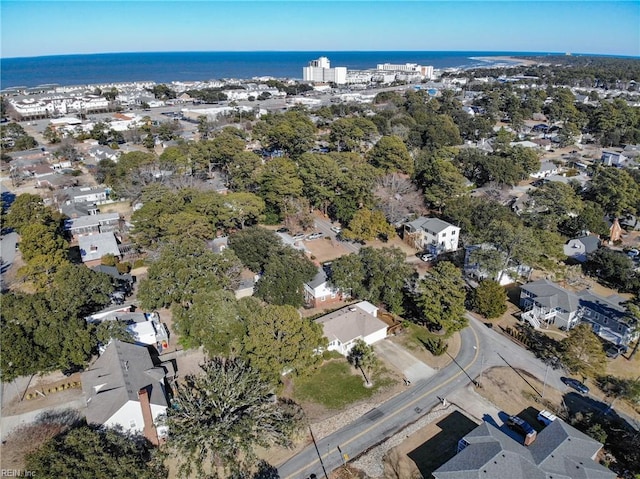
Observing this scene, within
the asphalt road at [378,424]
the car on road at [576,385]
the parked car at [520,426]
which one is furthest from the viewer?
the car on road at [576,385]

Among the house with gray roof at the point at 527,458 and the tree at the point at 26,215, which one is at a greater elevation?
the tree at the point at 26,215

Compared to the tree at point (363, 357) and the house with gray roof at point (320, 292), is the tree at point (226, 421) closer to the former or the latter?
the tree at point (363, 357)

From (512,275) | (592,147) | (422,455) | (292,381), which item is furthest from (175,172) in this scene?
(592,147)

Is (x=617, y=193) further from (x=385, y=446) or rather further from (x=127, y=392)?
(x=127, y=392)

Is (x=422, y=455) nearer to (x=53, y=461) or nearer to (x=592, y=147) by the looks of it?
(x=53, y=461)

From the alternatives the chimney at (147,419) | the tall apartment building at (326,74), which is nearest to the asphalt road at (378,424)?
the chimney at (147,419)
